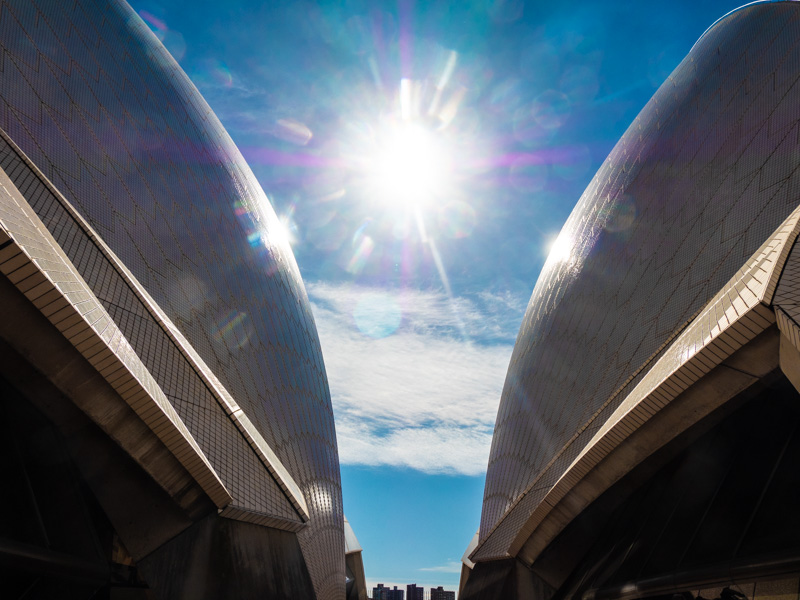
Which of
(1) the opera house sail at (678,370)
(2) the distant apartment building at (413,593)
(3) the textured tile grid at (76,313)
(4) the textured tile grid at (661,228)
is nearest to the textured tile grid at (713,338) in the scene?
(1) the opera house sail at (678,370)

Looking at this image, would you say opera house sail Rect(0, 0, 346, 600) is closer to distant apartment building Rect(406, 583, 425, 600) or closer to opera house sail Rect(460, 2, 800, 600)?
opera house sail Rect(460, 2, 800, 600)

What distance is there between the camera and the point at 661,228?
10.4m

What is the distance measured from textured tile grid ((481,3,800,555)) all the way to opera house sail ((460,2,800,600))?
0.16 ft

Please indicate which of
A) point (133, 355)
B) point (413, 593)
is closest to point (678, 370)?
point (133, 355)

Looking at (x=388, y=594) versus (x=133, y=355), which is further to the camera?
(x=388, y=594)

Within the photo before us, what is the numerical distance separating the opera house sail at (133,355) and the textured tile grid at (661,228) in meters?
5.66

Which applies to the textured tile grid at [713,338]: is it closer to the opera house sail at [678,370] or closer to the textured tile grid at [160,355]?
the opera house sail at [678,370]

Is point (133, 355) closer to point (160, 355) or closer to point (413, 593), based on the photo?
point (160, 355)

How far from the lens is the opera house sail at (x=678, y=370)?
5180 millimetres

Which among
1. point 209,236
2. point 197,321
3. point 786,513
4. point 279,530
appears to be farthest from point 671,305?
point 209,236

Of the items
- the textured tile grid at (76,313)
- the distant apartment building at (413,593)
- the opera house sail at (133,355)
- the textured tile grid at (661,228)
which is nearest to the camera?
the textured tile grid at (76,313)

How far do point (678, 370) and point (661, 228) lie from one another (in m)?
5.96

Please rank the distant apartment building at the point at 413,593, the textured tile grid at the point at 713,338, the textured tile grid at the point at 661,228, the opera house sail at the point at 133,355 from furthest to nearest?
1. the distant apartment building at the point at 413,593
2. the textured tile grid at the point at 661,228
3. the opera house sail at the point at 133,355
4. the textured tile grid at the point at 713,338

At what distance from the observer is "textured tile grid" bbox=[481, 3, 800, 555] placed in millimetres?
7984
